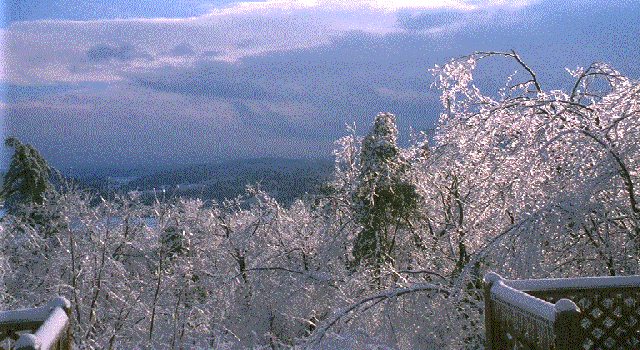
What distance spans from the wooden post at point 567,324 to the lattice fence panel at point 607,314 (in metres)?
1.09

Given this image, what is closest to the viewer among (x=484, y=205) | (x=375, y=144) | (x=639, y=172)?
(x=639, y=172)

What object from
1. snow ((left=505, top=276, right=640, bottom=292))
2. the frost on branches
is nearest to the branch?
the frost on branches

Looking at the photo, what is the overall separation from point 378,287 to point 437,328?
3.19m

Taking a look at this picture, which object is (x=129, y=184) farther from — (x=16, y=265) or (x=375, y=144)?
(x=375, y=144)

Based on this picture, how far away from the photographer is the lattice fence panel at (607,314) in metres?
4.57

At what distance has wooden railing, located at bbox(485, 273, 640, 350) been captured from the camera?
4164 mm

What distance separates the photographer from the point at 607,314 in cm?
465

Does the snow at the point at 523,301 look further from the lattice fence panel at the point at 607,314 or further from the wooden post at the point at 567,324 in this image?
the lattice fence panel at the point at 607,314

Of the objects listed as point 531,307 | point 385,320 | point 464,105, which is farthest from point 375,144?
point 531,307

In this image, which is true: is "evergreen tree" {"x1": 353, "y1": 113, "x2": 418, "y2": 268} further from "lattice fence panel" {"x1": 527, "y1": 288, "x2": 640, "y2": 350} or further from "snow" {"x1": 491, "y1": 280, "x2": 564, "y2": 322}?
"snow" {"x1": 491, "y1": 280, "x2": 564, "y2": 322}

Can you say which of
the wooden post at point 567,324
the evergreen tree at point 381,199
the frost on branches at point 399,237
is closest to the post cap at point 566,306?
the wooden post at point 567,324

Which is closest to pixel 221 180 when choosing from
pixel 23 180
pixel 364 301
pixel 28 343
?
pixel 23 180

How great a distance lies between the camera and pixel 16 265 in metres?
23.2

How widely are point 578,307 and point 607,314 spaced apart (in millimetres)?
579
